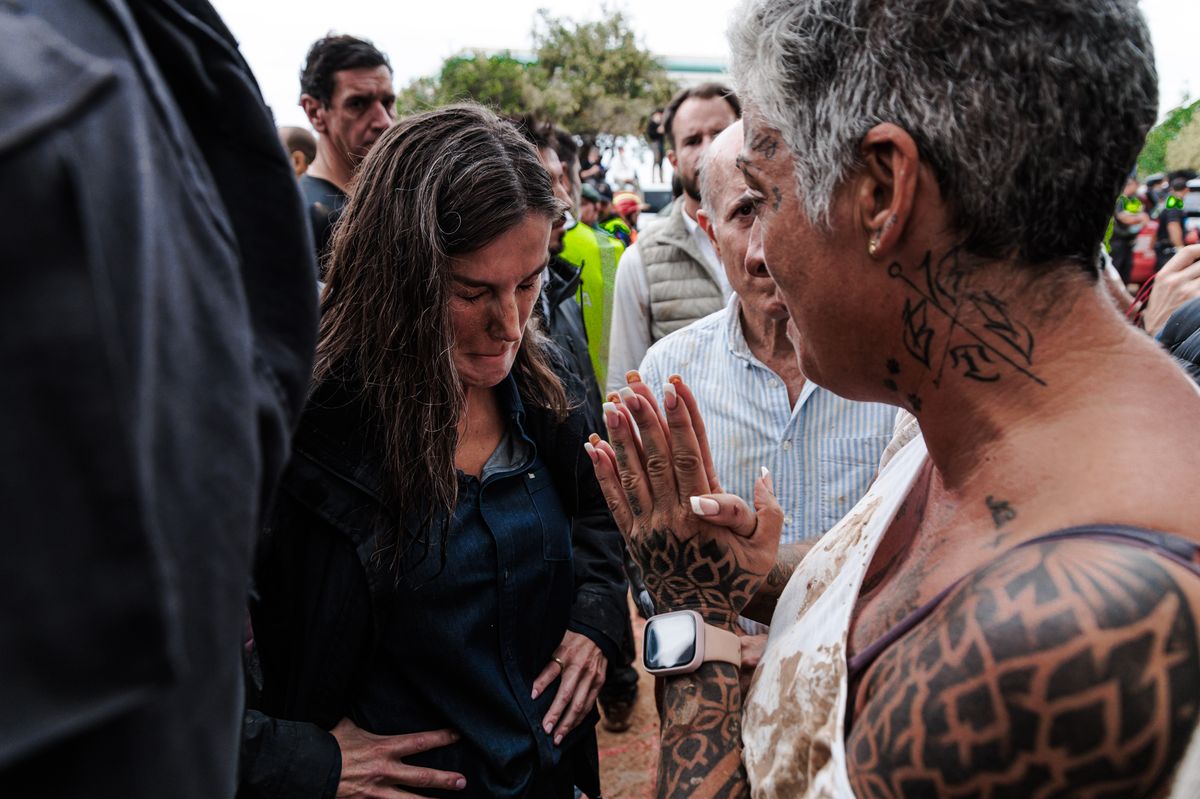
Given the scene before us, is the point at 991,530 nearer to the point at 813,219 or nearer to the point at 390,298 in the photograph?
the point at 813,219

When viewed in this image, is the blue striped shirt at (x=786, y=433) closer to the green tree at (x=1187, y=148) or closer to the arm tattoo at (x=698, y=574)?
the arm tattoo at (x=698, y=574)

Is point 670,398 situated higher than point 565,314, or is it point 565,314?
point 670,398

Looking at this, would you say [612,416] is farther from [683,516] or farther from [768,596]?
[768,596]

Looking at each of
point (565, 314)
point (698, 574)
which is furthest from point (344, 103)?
point (698, 574)

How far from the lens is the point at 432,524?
1914mm

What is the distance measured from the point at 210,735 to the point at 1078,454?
1.01 m

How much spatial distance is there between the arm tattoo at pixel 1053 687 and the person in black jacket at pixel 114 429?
2.58 feet

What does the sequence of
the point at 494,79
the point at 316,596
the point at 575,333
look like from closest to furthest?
1. the point at 316,596
2. the point at 575,333
3. the point at 494,79

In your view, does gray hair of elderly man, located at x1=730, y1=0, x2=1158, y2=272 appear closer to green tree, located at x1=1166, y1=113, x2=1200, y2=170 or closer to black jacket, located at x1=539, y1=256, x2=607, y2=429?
black jacket, located at x1=539, y1=256, x2=607, y2=429

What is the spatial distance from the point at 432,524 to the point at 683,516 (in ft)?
1.99

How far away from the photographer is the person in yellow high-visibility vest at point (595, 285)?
16.0 ft

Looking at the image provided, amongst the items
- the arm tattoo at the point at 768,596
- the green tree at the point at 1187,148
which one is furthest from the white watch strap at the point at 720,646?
the green tree at the point at 1187,148

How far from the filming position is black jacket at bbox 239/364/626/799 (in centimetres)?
176

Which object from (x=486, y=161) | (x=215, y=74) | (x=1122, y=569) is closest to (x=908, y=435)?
(x=1122, y=569)
